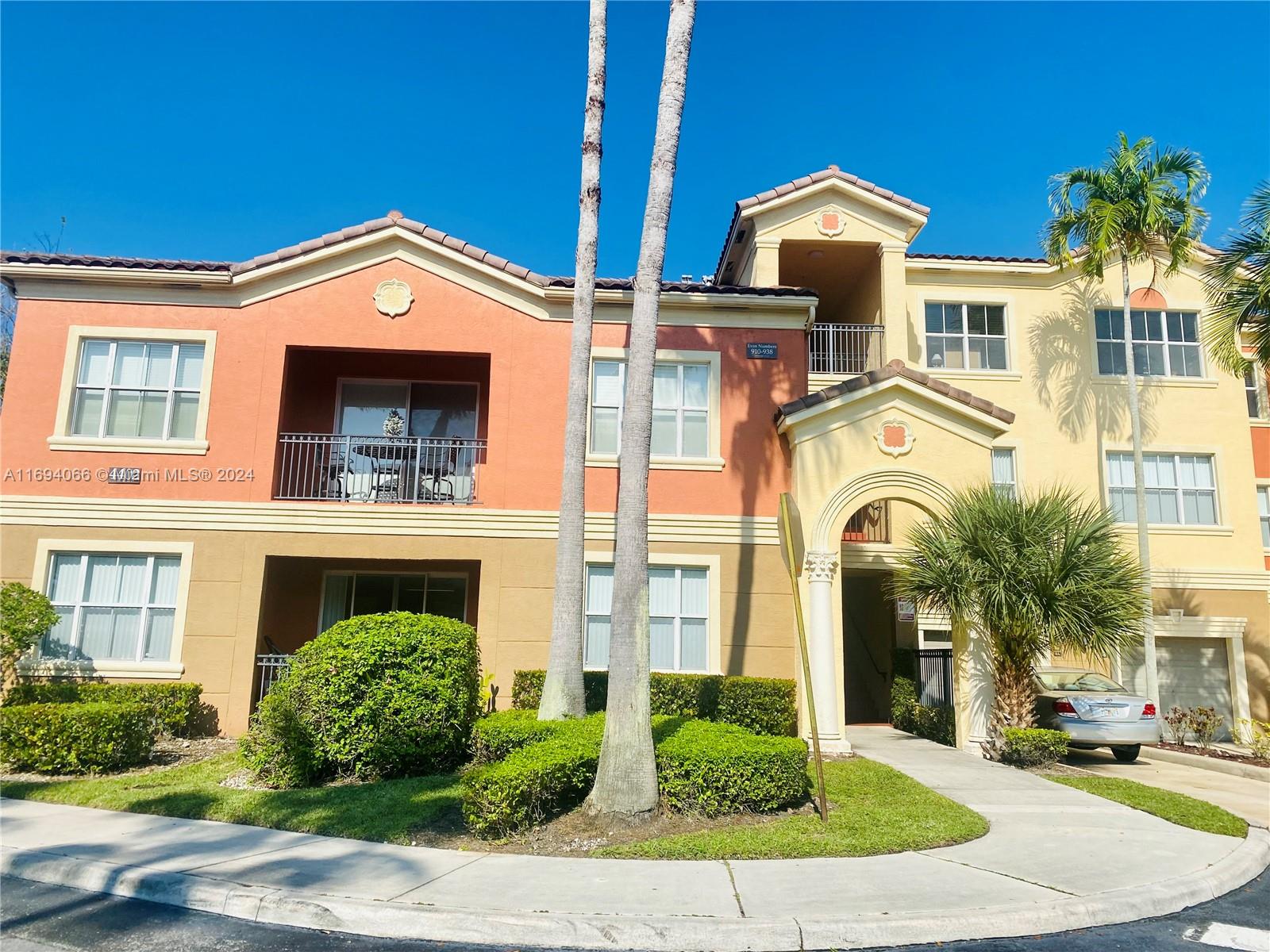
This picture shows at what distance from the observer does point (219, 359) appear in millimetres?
15062

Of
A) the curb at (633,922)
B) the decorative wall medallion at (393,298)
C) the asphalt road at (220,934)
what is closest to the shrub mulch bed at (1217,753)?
the asphalt road at (220,934)

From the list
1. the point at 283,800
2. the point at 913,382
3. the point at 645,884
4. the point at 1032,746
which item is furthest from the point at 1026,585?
the point at 283,800

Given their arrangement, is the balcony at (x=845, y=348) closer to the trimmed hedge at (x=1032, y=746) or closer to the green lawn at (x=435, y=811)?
the trimmed hedge at (x=1032, y=746)

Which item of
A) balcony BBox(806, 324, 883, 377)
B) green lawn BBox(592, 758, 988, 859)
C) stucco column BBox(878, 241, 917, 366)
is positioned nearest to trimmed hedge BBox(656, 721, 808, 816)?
green lawn BBox(592, 758, 988, 859)

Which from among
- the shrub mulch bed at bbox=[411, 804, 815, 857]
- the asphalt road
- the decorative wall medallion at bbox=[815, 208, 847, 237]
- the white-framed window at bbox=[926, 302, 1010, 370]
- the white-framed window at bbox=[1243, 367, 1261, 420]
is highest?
the decorative wall medallion at bbox=[815, 208, 847, 237]

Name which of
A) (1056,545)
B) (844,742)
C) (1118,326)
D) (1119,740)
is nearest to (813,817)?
(844,742)

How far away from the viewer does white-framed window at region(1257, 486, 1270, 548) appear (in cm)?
2155

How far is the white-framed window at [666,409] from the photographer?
15289 mm

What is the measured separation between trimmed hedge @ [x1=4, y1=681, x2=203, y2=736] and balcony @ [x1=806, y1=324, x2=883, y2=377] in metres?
13.5

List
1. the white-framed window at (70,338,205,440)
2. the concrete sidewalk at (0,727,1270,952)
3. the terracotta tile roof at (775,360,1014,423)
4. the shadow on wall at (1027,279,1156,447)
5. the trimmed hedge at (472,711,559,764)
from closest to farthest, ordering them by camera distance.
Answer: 1. the concrete sidewalk at (0,727,1270,952)
2. the trimmed hedge at (472,711,559,764)
3. the terracotta tile roof at (775,360,1014,423)
4. the white-framed window at (70,338,205,440)
5. the shadow on wall at (1027,279,1156,447)

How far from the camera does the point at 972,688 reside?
13625 mm

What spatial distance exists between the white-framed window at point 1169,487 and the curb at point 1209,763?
6551 mm

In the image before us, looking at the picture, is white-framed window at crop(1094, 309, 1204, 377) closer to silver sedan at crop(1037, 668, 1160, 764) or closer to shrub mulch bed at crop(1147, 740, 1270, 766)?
shrub mulch bed at crop(1147, 740, 1270, 766)

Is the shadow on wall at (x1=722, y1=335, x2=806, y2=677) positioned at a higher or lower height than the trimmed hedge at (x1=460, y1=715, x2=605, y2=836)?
higher
